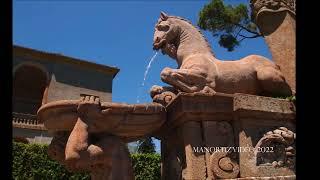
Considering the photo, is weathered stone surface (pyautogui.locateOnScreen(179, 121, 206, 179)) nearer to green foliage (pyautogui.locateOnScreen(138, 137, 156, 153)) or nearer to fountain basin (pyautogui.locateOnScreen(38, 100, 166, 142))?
fountain basin (pyautogui.locateOnScreen(38, 100, 166, 142))

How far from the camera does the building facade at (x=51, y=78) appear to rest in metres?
29.7

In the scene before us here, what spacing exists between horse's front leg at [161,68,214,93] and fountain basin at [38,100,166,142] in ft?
0.98

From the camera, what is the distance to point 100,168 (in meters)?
3.88

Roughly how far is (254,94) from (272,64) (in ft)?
1.49

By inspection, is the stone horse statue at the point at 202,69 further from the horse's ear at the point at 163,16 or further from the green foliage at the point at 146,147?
the green foliage at the point at 146,147

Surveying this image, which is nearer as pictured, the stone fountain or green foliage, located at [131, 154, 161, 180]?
the stone fountain

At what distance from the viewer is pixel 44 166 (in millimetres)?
14859

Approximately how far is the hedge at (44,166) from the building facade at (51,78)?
42.8 ft

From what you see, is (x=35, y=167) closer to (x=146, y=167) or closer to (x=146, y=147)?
(x=146, y=167)

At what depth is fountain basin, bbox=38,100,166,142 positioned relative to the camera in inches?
154

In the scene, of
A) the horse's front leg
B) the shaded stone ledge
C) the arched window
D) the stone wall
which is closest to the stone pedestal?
the shaded stone ledge

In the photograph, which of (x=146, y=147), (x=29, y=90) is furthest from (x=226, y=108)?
(x=29, y=90)
